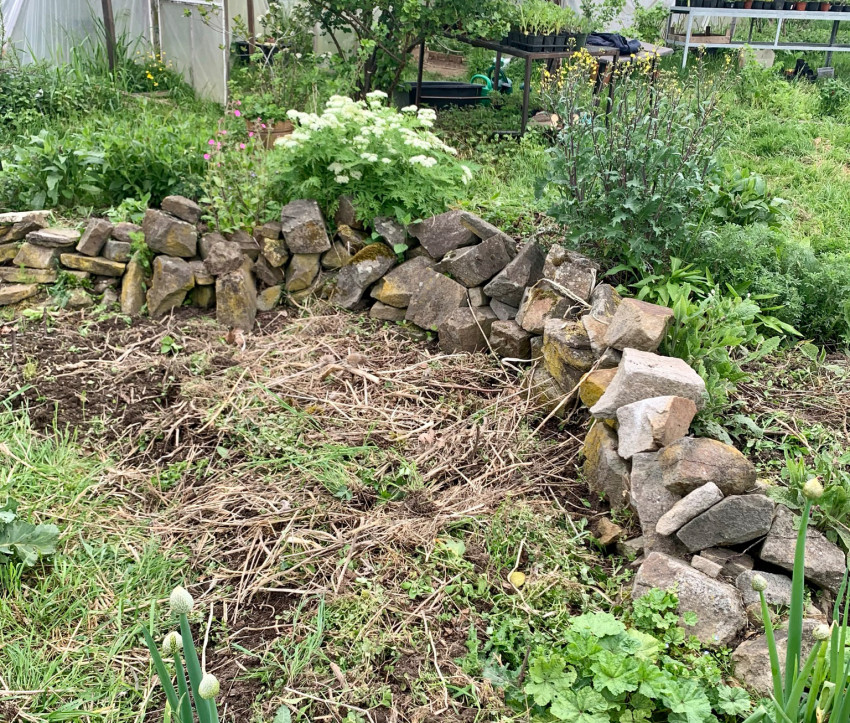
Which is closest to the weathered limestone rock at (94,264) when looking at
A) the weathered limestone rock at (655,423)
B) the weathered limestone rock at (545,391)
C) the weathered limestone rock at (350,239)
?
the weathered limestone rock at (350,239)

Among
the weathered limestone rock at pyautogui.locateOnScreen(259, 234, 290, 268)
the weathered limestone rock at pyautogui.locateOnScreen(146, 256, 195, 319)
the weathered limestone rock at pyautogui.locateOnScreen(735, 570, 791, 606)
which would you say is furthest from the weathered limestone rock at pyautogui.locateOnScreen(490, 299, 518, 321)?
the weathered limestone rock at pyautogui.locateOnScreen(735, 570, 791, 606)

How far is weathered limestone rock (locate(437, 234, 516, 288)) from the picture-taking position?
4.02 meters

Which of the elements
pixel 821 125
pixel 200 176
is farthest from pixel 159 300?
pixel 821 125

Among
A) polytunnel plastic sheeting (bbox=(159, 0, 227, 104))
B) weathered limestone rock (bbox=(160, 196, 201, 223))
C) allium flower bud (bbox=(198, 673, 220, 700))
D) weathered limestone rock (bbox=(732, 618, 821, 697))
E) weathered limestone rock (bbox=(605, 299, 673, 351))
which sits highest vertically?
polytunnel plastic sheeting (bbox=(159, 0, 227, 104))

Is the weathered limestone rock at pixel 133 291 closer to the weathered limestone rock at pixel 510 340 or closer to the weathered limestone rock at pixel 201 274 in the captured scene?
the weathered limestone rock at pixel 201 274

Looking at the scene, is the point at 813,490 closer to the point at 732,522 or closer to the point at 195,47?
the point at 732,522

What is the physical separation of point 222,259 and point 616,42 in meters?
6.18

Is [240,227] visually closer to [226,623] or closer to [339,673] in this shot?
[226,623]

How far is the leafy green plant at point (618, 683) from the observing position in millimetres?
2014

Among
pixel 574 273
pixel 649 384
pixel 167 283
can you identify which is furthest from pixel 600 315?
pixel 167 283

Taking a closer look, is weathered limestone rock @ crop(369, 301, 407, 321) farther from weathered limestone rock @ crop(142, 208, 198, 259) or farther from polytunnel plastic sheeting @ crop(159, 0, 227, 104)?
polytunnel plastic sheeting @ crop(159, 0, 227, 104)

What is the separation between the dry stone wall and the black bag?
17.5 feet

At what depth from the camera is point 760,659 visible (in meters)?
2.10

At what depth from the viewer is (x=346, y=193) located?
4355mm
